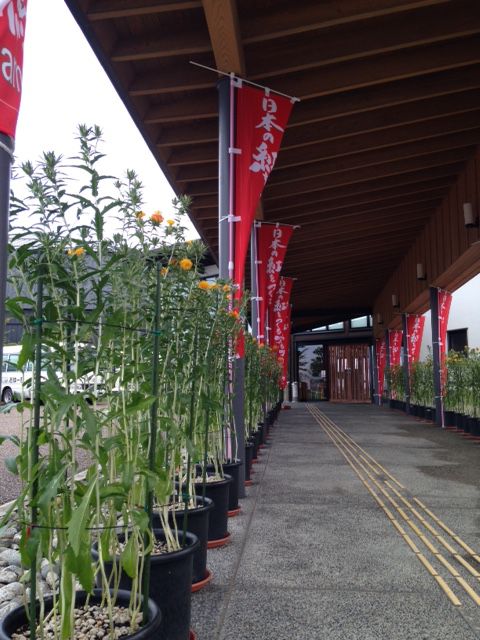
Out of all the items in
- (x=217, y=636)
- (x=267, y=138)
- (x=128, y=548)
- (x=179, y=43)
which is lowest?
(x=217, y=636)

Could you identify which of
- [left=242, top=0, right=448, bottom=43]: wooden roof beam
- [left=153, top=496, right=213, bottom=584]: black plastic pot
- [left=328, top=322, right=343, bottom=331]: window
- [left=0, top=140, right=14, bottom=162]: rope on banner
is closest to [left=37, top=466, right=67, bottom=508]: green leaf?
[left=0, top=140, right=14, bottom=162]: rope on banner

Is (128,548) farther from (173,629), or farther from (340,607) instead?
(340,607)

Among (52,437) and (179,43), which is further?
(179,43)

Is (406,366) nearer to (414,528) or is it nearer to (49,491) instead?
(414,528)

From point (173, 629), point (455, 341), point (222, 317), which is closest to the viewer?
point (173, 629)

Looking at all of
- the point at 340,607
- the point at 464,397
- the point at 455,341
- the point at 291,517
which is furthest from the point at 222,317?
the point at 455,341

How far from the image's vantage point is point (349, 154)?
23.0ft

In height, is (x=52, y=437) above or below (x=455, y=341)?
below

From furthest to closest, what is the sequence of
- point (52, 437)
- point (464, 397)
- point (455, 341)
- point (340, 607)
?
1. point (455, 341)
2. point (464, 397)
3. point (340, 607)
4. point (52, 437)

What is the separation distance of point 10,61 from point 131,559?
1.16 meters

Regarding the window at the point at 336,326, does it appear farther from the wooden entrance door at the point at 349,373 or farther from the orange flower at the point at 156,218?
the orange flower at the point at 156,218

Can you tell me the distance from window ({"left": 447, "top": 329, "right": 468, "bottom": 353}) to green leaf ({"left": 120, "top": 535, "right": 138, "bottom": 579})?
1430 centimetres

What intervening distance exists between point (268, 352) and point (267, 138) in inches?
137

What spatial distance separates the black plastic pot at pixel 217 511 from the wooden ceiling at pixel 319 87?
2924 mm
